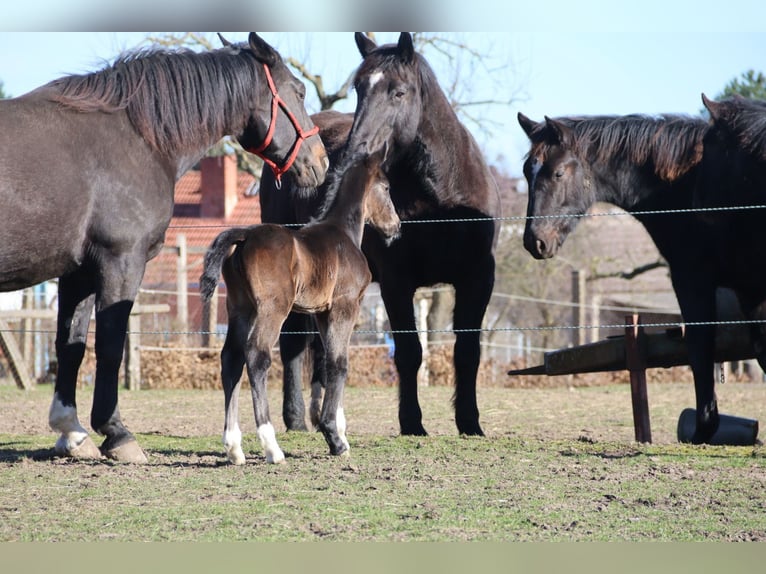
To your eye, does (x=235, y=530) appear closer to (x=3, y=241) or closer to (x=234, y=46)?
(x=3, y=241)

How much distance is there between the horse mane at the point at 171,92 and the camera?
583 cm

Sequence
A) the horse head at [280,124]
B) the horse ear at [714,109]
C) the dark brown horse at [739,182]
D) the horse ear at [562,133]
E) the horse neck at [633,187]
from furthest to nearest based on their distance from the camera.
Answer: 1. the horse neck at [633,187]
2. the horse ear at [562,133]
3. the horse ear at [714,109]
4. the dark brown horse at [739,182]
5. the horse head at [280,124]

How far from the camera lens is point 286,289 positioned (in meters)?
5.50

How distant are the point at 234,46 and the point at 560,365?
370cm

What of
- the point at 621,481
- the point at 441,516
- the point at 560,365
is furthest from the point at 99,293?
the point at 560,365

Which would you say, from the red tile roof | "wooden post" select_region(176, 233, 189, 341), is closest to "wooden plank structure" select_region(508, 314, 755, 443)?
"wooden post" select_region(176, 233, 189, 341)

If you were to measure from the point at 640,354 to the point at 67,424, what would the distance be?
443cm

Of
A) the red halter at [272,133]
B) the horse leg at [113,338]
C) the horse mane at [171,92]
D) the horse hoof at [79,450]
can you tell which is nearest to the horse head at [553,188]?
the red halter at [272,133]

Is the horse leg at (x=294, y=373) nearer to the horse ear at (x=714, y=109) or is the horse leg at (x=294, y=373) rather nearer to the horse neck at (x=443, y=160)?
the horse neck at (x=443, y=160)

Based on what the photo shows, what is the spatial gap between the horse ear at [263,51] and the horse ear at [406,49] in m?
1.10

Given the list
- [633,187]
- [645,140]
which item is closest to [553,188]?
[633,187]

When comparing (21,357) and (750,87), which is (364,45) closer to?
(21,357)

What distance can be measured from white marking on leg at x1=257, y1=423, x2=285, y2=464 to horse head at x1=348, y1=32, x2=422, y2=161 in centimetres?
234

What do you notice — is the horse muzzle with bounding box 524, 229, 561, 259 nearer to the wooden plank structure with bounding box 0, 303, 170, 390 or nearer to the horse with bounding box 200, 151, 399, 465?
the horse with bounding box 200, 151, 399, 465
